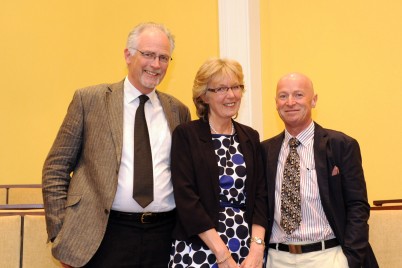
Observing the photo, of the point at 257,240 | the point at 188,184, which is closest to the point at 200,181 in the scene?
the point at 188,184

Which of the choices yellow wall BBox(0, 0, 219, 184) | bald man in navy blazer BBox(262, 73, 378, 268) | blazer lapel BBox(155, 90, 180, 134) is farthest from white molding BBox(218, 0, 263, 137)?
bald man in navy blazer BBox(262, 73, 378, 268)

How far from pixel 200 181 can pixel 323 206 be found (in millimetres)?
560

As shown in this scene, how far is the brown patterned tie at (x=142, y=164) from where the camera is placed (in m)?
2.58

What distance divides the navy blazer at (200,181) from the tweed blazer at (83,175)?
27 cm

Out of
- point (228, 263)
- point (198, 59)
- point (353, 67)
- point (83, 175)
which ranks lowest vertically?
point (228, 263)

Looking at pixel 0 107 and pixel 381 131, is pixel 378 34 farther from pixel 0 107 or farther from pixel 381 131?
pixel 0 107

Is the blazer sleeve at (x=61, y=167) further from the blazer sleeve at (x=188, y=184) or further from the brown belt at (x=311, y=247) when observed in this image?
the brown belt at (x=311, y=247)

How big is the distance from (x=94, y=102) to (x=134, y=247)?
0.68 m

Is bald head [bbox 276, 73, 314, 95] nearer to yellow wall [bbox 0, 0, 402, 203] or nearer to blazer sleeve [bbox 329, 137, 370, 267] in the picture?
blazer sleeve [bbox 329, 137, 370, 267]

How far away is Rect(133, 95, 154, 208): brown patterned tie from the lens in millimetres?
2584

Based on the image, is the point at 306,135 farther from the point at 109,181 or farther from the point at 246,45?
the point at 246,45

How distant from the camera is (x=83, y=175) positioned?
105 inches

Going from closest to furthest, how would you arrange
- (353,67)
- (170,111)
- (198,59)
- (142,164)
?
(142,164), (170,111), (353,67), (198,59)

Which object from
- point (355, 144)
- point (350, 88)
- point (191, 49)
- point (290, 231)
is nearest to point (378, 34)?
point (350, 88)
